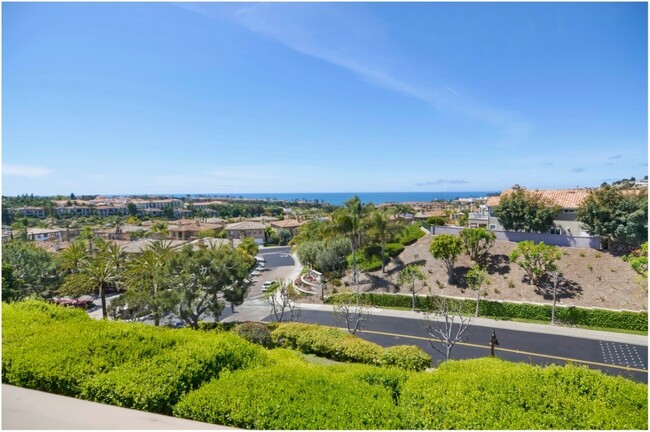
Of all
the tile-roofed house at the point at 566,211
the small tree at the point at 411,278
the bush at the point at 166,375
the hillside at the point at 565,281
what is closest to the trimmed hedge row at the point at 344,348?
the bush at the point at 166,375

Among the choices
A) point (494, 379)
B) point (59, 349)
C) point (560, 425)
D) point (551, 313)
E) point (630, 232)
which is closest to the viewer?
point (560, 425)

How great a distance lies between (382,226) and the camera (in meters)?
35.0

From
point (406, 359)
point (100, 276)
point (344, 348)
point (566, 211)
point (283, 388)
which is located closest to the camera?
point (283, 388)

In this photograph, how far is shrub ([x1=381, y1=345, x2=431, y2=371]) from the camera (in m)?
14.1

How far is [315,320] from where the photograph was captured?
28688 millimetres

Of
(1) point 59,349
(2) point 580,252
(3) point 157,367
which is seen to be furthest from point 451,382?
(2) point 580,252

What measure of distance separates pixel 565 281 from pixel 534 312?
5.08 meters

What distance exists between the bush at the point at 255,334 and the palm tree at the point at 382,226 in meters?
18.5

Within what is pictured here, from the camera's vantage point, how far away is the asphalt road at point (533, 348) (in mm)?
19575

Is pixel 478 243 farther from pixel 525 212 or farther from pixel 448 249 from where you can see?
pixel 525 212

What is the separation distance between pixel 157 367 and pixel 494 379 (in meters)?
6.17

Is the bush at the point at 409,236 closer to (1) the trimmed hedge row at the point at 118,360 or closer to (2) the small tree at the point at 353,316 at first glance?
(2) the small tree at the point at 353,316

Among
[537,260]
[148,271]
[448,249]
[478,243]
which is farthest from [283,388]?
[478,243]

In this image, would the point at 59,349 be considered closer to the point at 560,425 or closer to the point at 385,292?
the point at 560,425
